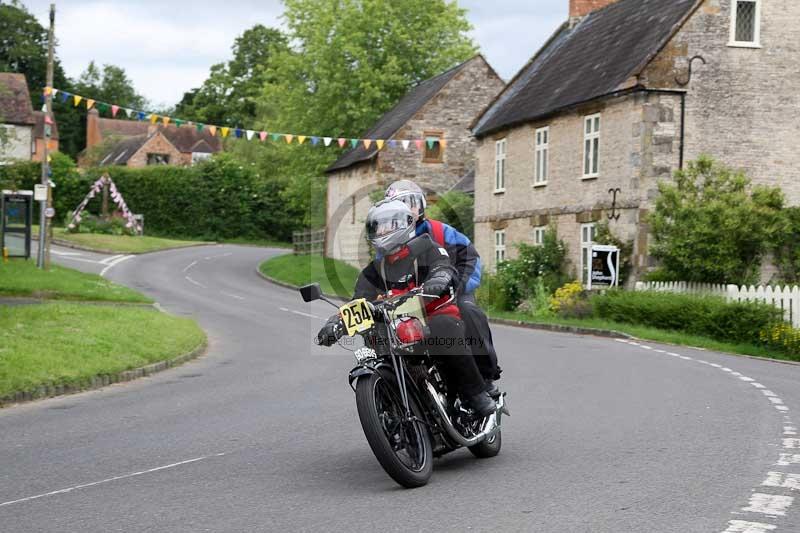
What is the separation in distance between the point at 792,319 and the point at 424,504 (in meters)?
17.8

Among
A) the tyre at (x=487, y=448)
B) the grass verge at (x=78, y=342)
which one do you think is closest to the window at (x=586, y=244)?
the grass verge at (x=78, y=342)

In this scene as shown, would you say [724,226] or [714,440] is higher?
[724,226]

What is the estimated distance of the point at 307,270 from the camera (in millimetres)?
48625

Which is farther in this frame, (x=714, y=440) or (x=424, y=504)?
(x=714, y=440)

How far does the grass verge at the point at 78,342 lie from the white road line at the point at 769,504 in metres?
9.29

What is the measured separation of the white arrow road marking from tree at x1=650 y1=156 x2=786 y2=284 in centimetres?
1834

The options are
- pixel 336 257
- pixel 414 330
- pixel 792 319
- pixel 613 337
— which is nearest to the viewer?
pixel 414 330

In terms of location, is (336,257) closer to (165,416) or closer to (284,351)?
(284,351)

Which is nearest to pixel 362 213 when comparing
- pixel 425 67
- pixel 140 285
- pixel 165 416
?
pixel 425 67

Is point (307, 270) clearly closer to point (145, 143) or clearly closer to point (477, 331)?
point (477, 331)

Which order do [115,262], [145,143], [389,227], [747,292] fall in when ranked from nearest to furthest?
[389,227] → [747,292] → [115,262] → [145,143]

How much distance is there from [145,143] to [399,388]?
96.6 meters

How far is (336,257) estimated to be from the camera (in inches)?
2282

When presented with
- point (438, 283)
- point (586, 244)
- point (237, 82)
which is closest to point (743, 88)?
point (586, 244)
